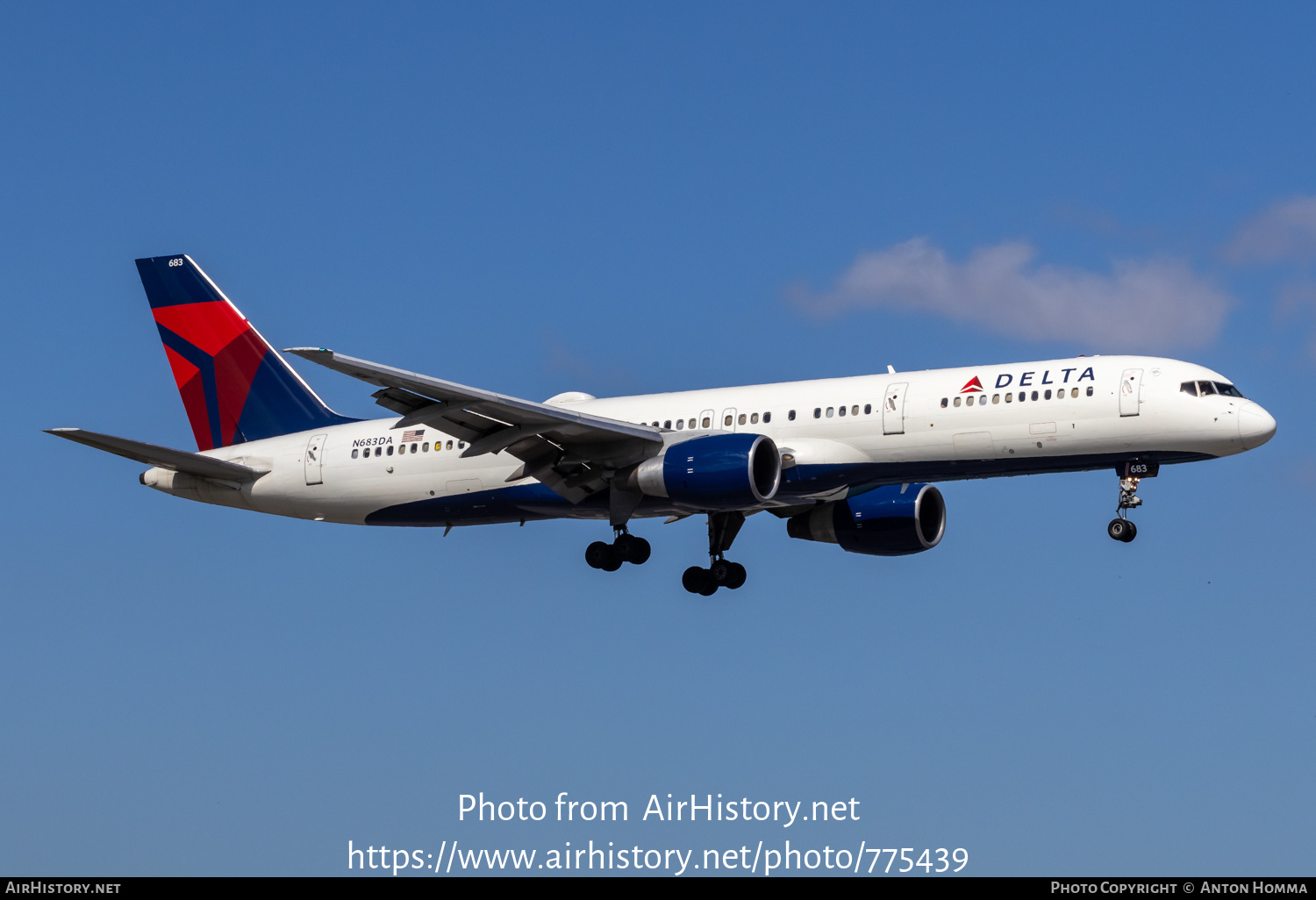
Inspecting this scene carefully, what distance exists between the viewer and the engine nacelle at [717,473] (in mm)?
39375

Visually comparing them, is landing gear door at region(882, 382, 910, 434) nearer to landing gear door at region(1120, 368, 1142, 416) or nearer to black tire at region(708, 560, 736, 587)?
landing gear door at region(1120, 368, 1142, 416)

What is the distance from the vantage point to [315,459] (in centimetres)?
4684

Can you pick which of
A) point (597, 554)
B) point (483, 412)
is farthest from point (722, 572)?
point (483, 412)

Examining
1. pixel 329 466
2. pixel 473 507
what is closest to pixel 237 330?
pixel 329 466

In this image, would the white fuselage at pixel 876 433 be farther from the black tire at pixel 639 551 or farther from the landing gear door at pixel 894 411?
the black tire at pixel 639 551

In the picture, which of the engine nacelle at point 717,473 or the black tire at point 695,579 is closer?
the engine nacelle at point 717,473

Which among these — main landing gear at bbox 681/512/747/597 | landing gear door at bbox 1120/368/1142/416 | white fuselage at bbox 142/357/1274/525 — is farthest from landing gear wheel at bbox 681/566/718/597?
landing gear door at bbox 1120/368/1142/416

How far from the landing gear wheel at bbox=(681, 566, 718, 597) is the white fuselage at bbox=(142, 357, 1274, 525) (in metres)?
4.58

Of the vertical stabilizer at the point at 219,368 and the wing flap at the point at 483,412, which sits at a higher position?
the vertical stabilizer at the point at 219,368

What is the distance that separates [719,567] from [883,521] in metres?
4.70

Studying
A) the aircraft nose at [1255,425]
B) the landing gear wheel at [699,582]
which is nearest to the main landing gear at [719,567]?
the landing gear wheel at [699,582]

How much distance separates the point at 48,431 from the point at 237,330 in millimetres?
11303

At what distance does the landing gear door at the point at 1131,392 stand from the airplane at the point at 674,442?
0.14 ft

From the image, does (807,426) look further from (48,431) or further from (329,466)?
(48,431)
